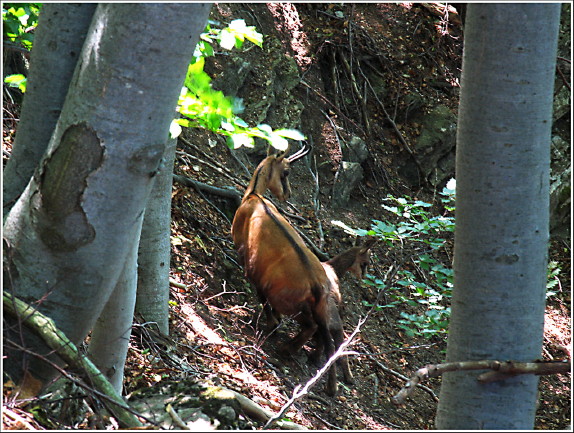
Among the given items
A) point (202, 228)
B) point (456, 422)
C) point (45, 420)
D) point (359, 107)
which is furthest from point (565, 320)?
point (45, 420)

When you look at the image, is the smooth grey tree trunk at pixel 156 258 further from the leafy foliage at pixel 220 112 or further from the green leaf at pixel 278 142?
the green leaf at pixel 278 142

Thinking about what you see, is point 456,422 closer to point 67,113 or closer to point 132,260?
point 132,260

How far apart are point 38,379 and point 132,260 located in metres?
0.88

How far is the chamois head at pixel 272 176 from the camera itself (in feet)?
27.2

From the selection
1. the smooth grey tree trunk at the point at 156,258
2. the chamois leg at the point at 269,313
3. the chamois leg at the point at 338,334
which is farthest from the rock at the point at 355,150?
the smooth grey tree trunk at the point at 156,258

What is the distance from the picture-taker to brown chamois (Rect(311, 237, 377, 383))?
7.21 metres

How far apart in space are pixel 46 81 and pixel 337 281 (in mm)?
5305

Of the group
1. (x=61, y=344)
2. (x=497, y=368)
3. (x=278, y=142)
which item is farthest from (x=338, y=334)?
(x=61, y=344)

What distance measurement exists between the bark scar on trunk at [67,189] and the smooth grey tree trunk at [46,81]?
0.34 m

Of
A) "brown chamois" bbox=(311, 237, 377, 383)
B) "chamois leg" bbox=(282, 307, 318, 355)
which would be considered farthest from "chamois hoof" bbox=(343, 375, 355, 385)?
"chamois leg" bbox=(282, 307, 318, 355)

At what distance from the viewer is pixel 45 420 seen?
272 centimetres

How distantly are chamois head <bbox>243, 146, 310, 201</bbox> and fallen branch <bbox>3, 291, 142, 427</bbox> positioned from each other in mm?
5421

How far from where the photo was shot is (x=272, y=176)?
8.54m

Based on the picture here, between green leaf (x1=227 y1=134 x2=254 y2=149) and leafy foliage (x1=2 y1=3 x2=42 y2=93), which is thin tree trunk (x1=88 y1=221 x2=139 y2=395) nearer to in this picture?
green leaf (x1=227 y1=134 x2=254 y2=149)
